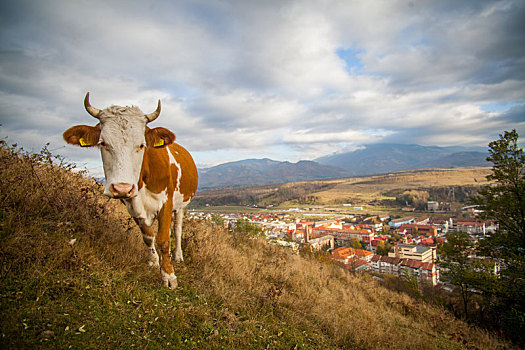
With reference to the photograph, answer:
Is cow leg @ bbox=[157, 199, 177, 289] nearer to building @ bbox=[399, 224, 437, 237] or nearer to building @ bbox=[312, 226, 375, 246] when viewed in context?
building @ bbox=[312, 226, 375, 246]

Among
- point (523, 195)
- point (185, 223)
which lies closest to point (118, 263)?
point (185, 223)

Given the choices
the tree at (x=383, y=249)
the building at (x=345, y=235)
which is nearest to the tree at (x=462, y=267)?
the tree at (x=383, y=249)

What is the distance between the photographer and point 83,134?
3.35 meters

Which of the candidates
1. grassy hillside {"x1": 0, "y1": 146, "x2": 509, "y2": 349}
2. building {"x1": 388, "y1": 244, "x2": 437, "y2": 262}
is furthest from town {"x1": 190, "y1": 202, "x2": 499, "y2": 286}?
grassy hillside {"x1": 0, "y1": 146, "x2": 509, "y2": 349}

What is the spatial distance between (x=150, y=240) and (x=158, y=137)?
1897mm

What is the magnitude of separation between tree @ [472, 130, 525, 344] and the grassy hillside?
31.1 feet

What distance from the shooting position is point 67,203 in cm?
434

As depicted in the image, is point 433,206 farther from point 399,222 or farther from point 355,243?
point 355,243

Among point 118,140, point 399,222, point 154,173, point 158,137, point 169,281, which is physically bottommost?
point 399,222

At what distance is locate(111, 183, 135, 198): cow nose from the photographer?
2.87m

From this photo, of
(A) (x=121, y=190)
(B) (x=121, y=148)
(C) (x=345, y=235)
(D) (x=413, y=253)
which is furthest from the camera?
(C) (x=345, y=235)

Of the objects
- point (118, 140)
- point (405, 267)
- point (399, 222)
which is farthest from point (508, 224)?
point (399, 222)

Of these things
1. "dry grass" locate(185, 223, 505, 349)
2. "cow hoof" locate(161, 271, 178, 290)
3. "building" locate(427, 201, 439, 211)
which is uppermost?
"cow hoof" locate(161, 271, 178, 290)

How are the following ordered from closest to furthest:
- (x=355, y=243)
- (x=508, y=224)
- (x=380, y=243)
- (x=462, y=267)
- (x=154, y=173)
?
1. (x=154, y=173)
2. (x=508, y=224)
3. (x=462, y=267)
4. (x=380, y=243)
5. (x=355, y=243)
